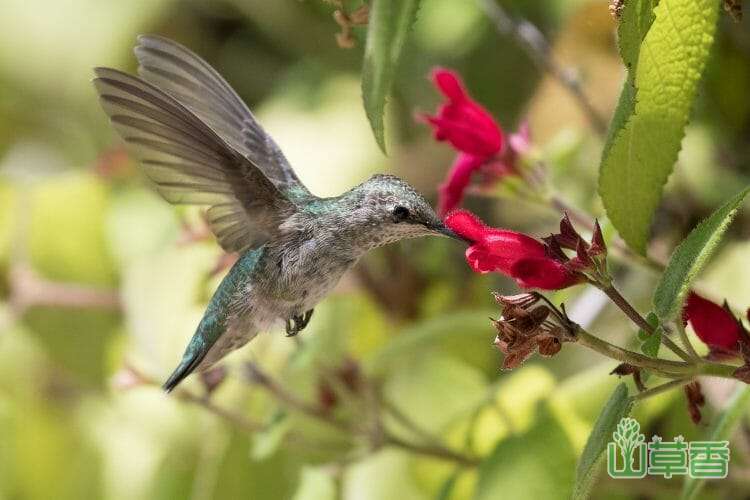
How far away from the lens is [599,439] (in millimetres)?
709

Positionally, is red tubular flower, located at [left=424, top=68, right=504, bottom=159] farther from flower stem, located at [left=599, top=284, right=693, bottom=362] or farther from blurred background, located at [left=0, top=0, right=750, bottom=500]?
blurred background, located at [left=0, top=0, right=750, bottom=500]

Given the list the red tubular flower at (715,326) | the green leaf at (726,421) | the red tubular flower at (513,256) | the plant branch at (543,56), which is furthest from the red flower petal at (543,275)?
the plant branch at (543,56)

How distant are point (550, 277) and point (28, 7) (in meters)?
1.90

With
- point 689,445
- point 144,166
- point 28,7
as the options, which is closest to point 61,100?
point 28,7

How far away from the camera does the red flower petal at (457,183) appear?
98 centimetres

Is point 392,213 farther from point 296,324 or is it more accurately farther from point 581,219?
point 581,219

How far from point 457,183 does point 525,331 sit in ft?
1.01

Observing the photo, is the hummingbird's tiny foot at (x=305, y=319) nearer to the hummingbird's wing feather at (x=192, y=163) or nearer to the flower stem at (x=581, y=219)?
the hummingbird's wing feather at (x=192, y=163)

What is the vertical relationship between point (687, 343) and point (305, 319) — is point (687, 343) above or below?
below

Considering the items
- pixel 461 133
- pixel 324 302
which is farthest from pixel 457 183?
pixel 324 302

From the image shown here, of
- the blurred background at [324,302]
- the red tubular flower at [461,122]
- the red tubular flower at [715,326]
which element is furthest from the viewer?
the blurred background at [324,302]

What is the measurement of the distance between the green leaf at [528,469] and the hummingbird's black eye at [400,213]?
522mm

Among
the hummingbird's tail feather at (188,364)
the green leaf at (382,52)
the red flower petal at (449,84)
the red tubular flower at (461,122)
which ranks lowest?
the hummingbird's tail feather at (188,364)

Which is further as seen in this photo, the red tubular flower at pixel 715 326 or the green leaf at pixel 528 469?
the green leaf at pixel 528 469
